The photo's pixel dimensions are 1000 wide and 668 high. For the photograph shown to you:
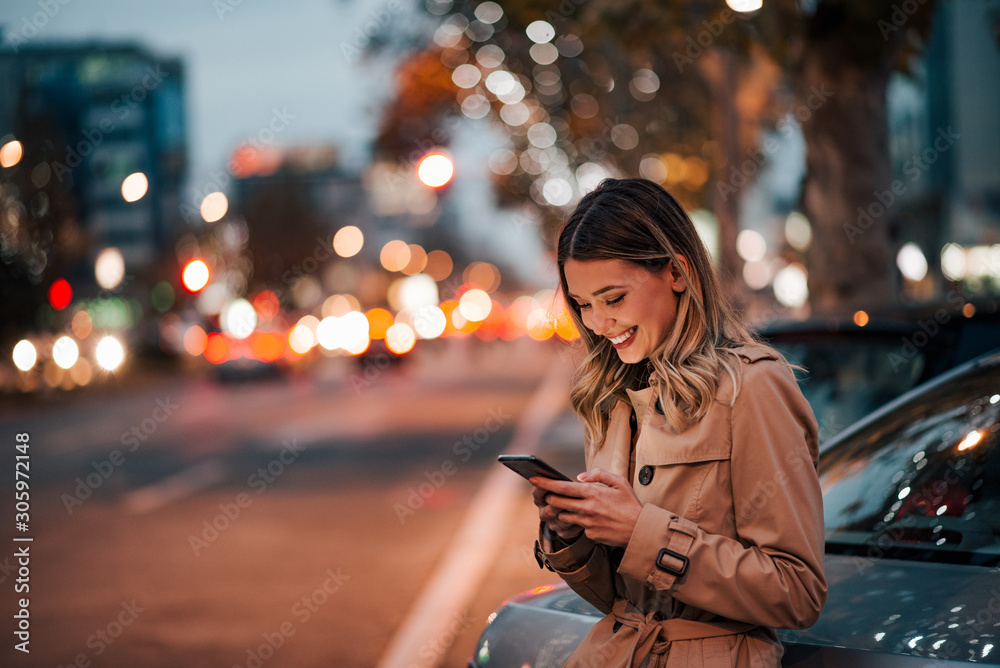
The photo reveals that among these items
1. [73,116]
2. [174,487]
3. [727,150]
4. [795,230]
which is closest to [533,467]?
[174,487]

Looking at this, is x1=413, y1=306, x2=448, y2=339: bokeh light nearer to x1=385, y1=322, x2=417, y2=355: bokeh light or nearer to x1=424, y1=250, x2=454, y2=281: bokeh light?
x1=385, y1=322, x2=417, y2=355: bokeh light

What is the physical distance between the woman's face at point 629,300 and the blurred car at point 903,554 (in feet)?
2.30

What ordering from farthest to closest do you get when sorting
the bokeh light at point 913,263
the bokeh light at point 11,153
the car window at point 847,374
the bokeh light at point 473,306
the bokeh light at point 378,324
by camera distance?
the bokeh light at point 473,306
the bokeh light at point 378,324
the bokeh light at point 11,153
the bokeh light at point 913,263
the car window at point 847,374

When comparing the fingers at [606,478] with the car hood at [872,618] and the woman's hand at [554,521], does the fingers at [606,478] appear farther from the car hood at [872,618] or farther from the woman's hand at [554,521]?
the car hood at [872,618]

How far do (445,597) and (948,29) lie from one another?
83.9ft

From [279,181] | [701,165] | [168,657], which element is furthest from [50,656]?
[279,181]

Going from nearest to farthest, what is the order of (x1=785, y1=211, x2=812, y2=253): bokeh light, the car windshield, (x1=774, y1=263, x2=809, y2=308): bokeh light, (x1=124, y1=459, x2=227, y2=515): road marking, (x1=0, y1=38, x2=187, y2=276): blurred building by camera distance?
1. the car windshield
2. (x1=124, y1=459, x2=227, y2=515): road marking
3. (x1=774, y1=263, x2=809, y2=308): bokeh light
4. (x1=0, y1=38, x2=187, y2=276): blurred building
5. (x1=785, y1=211, x2=812, y2=253): bokeh light

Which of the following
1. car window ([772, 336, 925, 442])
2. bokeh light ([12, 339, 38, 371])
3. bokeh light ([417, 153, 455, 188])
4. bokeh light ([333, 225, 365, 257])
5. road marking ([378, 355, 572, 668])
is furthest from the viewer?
bokeh light ([333, 225, 365, 257])

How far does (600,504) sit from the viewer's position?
1933 mm

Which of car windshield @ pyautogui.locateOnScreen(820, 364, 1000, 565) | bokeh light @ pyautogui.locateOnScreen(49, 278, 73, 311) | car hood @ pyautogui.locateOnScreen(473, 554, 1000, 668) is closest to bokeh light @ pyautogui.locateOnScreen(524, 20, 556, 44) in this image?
car windshield @ pyautogui.locateOnScreen(820, 364, 1000, 565)

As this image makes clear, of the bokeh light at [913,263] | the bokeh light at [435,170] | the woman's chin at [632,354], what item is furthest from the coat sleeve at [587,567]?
the bokeh light at [913,263]

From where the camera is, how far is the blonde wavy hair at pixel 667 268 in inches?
79.2

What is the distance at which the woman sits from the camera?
188 centimetres

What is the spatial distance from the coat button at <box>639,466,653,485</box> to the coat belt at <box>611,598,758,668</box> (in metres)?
0.27
